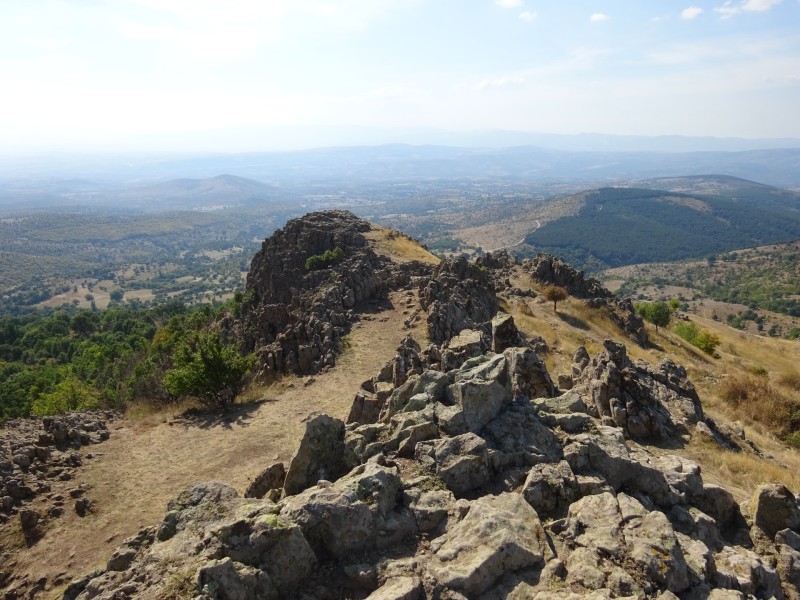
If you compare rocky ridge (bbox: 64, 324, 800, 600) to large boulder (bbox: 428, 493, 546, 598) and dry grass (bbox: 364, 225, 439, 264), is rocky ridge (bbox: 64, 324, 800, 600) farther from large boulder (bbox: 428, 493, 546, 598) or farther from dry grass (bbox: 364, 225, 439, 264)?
dry grass (bbox: 364, 225, 439, 264)

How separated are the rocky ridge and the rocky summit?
31 mm

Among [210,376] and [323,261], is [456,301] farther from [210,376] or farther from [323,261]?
[323,261]

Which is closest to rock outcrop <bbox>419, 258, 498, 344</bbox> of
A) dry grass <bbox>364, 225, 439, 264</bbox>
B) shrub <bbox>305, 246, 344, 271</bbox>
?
dry grass <bbox>364, 225, 439, 264</bbox>

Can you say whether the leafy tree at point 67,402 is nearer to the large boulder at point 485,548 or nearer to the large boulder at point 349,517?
the large boulder at point 349,517

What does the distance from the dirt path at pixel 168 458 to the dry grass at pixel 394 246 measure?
23.9 m

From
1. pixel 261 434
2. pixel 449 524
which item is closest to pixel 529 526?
pixel 449 524

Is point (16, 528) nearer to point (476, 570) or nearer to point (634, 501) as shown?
point (476, 570)

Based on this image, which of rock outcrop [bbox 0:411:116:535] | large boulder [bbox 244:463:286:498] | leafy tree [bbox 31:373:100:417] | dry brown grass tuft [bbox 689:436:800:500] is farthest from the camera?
leafy tree [bbox 31:373:100:417]

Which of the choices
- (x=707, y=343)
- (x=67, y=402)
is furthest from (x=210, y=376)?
(x=707, y=343)

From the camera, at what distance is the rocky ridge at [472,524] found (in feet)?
27.4

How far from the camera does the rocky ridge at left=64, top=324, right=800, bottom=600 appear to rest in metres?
8.35

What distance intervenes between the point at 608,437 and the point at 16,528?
783 inches

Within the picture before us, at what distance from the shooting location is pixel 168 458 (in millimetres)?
22469

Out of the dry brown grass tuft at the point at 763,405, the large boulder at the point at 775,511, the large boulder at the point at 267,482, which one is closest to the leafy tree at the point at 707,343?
the dry brown grass tuft at the point at 763,405
